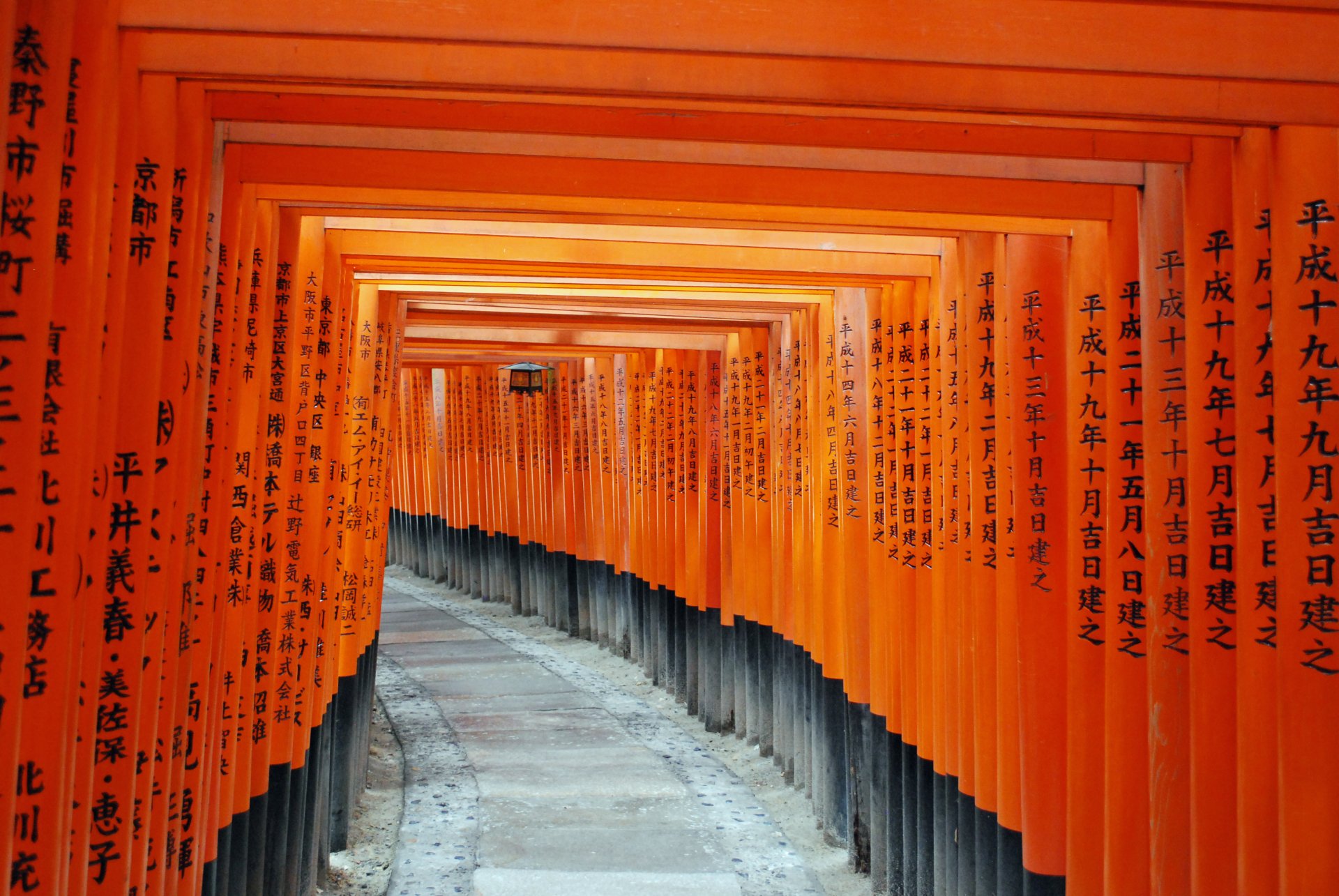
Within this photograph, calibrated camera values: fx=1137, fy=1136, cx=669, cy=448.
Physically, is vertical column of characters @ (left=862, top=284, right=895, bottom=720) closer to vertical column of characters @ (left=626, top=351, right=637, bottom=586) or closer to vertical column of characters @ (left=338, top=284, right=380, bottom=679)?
vertical column of characters @ (left=338, top=284, right=380, bottom=679)

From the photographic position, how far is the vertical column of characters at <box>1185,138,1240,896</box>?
10.3 ft

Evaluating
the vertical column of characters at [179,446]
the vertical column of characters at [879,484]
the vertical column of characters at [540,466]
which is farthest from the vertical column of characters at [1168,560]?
the vertical column of characters at [540,466]

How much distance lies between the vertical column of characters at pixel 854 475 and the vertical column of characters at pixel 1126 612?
2.58 meters

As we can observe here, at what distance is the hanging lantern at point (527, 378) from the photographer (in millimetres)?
11766

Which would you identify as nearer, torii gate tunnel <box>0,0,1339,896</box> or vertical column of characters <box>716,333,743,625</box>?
torii gate tunnel <box>0,0,1339,896</box>

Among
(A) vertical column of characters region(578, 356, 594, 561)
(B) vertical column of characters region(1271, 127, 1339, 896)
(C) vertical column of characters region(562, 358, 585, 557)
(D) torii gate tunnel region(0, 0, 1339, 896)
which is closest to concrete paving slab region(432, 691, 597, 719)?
(A) vertical column of characters region(578, 356, 594, 561)

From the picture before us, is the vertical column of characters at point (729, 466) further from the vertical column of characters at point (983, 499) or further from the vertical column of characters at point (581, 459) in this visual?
the vertical column of characters at point (983, 499)

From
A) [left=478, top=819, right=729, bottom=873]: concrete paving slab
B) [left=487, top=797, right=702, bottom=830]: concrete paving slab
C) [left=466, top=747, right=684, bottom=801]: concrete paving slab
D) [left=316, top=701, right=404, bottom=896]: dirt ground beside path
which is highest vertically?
[left=466, top=747, right=684, bottom=801]: concrete paving slab

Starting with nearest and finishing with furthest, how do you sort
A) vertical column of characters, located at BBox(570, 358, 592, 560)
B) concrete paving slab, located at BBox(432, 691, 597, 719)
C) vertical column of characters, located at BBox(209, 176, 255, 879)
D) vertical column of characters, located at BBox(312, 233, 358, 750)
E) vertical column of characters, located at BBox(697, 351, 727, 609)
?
vertical column of characters, located at BBox(209, 176, 255, 879)
vertical column of characters, located at BBox(312, 233, 358, 750)
vertical column of characters, located at BBox(697, 351, 727, 609)
concrete paving slab, located at BBox(432, 691, 597, 719)
vertical column of characters, located at BBox(570, 358, 592, 560)

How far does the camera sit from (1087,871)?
3.83 m

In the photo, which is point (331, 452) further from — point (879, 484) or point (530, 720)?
point (530, 720)

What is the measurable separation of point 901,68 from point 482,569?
13866 mm

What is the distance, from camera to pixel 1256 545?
299cm

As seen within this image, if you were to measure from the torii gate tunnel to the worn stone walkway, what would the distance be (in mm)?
860
